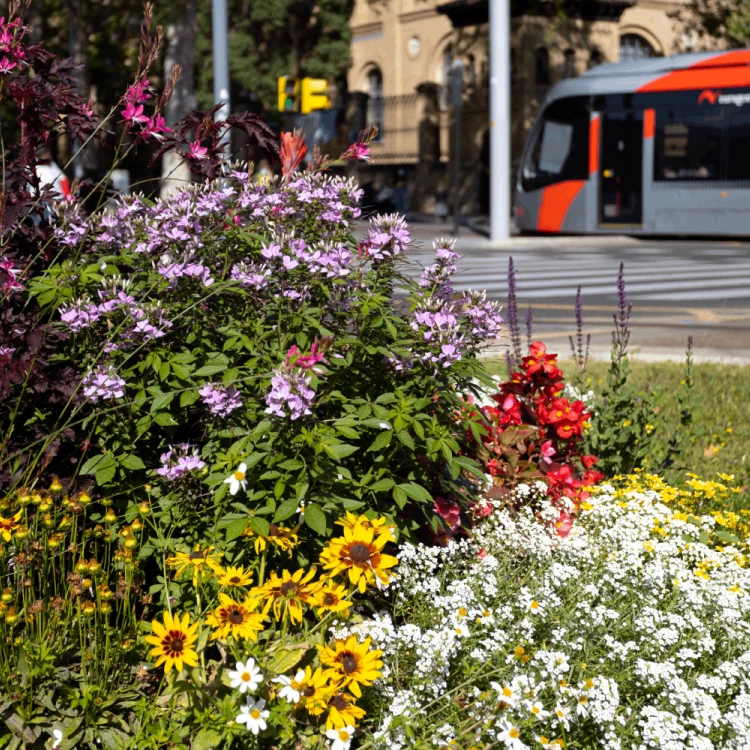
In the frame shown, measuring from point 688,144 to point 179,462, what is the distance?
76.6ft

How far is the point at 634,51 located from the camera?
4703 cm

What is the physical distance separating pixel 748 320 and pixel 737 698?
8759mm

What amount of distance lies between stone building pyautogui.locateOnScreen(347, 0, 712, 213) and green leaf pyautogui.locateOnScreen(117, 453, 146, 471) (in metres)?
38.6

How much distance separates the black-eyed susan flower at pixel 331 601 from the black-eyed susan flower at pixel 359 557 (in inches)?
1.4

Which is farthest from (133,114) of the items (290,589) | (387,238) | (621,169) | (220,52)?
(621,169)

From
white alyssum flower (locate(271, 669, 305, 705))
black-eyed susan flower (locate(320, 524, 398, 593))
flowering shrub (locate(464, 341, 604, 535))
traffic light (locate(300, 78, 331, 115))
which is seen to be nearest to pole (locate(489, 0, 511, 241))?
traffic light (locate(300, 78, 331, 115))

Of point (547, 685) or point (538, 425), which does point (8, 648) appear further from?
point (538, 425)

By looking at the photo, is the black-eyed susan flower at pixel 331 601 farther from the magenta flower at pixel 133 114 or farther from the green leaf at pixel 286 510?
the magenta flower at pixel 133 114

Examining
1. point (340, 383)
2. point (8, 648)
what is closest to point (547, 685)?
point (340, 383)

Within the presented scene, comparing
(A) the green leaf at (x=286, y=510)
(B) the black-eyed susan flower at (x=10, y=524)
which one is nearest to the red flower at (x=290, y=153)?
(A) the green leaf at (x=286, y=510)

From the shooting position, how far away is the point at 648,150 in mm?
25328

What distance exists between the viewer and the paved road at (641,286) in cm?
962

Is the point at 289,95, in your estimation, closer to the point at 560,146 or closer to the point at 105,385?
the point at 560,146

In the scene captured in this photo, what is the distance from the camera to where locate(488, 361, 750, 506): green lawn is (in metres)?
5.59
